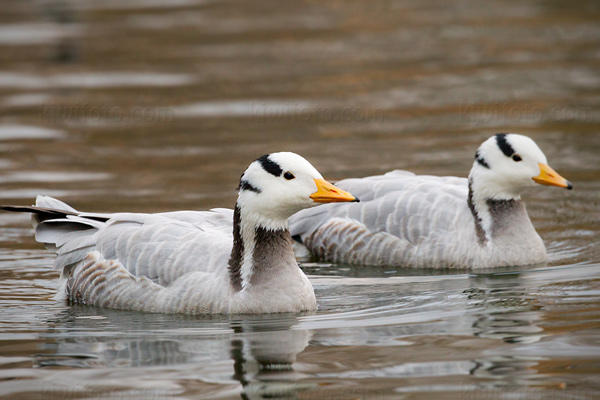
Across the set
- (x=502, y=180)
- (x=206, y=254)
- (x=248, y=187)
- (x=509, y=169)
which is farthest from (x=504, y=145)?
(x=206, y=254)

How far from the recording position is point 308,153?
1752cm

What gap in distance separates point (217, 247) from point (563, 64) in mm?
15196

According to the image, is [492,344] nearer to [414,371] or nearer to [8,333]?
[414,371]

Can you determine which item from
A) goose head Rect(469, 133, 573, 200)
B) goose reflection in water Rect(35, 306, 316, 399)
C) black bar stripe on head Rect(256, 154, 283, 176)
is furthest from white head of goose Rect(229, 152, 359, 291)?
goose head Rect(469, 133, 573, 200)

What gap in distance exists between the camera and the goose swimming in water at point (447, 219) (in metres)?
12.3

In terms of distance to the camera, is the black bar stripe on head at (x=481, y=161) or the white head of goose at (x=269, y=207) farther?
the black bar stripe on head at (x=481, y=161)

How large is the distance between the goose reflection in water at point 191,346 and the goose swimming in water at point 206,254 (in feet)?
0.62

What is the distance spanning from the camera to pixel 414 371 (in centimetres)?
834

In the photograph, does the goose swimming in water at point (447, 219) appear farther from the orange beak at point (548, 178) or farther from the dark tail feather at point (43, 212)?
the dark tail feather at point (43, 212)

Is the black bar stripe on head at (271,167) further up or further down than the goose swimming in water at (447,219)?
further up

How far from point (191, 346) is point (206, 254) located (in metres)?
1.36

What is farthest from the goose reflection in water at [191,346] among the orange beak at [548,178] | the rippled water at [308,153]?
the orange beak at [548,178]

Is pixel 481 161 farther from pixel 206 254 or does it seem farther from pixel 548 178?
pixel 206 254

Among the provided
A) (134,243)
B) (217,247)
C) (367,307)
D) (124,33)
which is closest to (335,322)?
(367,307)
